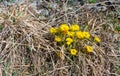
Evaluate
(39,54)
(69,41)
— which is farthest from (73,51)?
(39,54)

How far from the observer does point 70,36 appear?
365 centimetres

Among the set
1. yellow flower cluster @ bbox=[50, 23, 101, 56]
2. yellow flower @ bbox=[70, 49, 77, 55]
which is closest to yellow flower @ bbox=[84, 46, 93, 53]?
yellow flower cluster @ bbox=[50, 23, 101, 56]

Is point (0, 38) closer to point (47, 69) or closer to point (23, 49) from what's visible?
point (23, 49)

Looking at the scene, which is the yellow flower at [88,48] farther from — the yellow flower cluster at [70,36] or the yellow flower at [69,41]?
the yellow flower at [69,41]

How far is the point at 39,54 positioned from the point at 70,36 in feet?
1.18

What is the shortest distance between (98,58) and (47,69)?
531 millimetres

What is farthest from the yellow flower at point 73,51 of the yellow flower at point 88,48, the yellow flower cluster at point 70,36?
the yellow flower at point 88,48

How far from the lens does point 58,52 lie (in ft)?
11.9

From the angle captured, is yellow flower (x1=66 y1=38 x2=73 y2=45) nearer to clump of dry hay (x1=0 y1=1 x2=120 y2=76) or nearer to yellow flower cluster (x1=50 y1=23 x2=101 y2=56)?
yellow flower cluster (x1=50 y1=23 x2=101 y2=56)

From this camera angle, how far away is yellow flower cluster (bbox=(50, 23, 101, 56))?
3617 mm

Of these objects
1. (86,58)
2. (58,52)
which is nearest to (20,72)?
(58,52)

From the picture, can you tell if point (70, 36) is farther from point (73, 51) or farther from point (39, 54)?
point (39, 54)

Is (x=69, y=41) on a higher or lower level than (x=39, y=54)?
higher

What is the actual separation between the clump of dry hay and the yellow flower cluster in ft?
0.26
